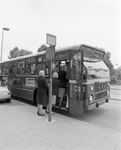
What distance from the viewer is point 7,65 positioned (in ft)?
33.9

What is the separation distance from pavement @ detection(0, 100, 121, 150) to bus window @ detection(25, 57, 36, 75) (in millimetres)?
3180

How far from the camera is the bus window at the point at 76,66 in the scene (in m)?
5.02

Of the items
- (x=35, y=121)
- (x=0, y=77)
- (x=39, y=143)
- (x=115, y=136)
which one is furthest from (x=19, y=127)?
(x=0, y=77)

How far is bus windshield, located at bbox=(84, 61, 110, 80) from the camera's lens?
17.3 ft

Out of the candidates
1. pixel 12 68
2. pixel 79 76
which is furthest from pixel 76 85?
pixel 12 68

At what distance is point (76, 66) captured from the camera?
16.9 ft

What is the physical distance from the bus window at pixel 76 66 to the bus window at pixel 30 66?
292 cm

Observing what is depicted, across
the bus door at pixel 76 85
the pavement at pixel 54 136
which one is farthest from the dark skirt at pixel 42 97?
the bus door at pixel 76 85

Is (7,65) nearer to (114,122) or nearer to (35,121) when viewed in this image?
(35,121)

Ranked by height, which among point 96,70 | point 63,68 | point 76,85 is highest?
point 63,68

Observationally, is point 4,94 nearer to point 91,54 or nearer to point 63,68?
point 63,68

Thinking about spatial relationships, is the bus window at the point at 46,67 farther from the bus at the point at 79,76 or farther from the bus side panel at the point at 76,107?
the bus side panel at the point at 76,107

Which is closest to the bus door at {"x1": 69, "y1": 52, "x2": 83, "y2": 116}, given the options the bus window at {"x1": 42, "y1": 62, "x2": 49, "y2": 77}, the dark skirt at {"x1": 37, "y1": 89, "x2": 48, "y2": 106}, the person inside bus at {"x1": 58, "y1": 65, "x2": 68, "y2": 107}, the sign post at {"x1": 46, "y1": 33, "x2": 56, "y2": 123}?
the person inside bus at {"x1": 58, "y1": 65, "x2": 68, "y2": 107}

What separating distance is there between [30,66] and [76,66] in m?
3.57
